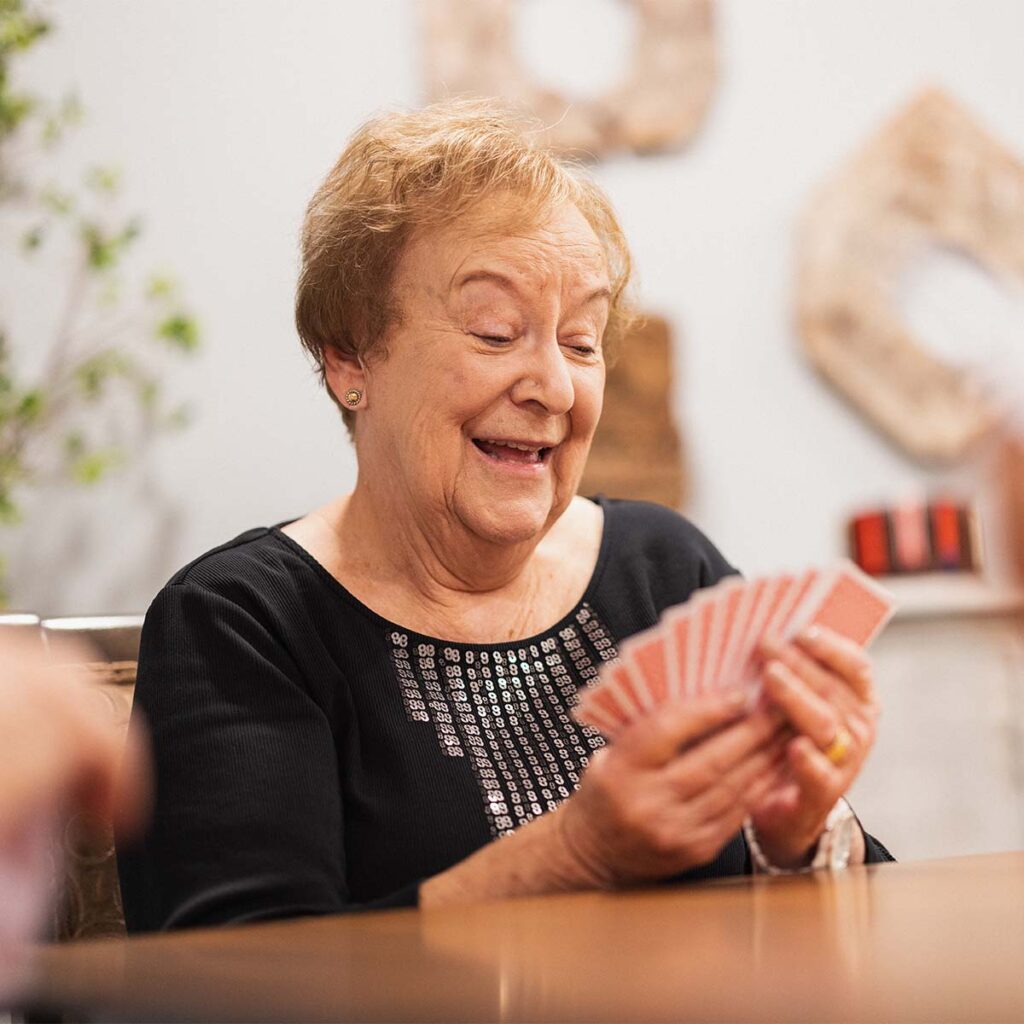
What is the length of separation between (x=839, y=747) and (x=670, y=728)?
0.65ft

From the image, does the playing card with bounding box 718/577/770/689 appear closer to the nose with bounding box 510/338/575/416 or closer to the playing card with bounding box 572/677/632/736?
the playing card with bounding box 572/677/632/736

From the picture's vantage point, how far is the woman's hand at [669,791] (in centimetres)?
107

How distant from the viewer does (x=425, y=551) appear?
1642 mm

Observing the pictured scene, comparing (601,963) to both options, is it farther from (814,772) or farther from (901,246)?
(901,246)

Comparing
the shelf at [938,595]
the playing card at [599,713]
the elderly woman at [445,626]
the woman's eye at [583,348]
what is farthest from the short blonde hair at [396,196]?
the shelf at [938,595]

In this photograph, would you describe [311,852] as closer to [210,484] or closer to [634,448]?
[210,484]

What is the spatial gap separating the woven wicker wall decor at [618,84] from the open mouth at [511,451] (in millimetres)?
1863

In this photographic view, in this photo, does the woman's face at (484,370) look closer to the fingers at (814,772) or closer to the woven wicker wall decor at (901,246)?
the fingers at (814,772)

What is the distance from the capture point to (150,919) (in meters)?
1.36

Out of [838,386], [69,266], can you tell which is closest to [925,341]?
[838,386]

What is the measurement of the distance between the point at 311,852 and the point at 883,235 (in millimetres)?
2991

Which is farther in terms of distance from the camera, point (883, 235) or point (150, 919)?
point (883, 235)

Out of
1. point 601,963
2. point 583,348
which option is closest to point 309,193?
point 583,348

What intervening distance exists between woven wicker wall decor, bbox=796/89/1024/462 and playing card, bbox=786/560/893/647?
2.60 meters
